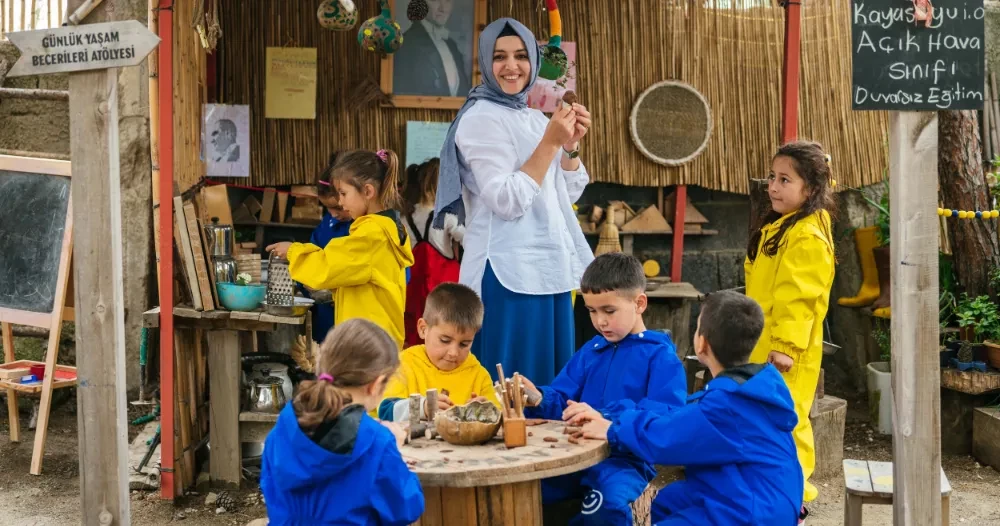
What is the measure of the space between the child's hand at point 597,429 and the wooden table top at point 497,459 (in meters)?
0.02

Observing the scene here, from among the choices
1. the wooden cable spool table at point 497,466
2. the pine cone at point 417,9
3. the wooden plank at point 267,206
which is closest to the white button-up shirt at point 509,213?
the wooden cable spool table at point 497,466

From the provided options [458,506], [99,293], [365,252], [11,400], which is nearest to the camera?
[458,506]

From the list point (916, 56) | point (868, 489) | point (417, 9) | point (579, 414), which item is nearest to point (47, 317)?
point (417, 9)

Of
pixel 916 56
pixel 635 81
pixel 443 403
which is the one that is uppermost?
pixel 635 81

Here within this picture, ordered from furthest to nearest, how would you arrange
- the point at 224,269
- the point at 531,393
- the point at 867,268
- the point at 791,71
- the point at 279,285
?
1. the point at 867,268
2. the point at 224,269
3. the point at 279,285
4. the point at 791,71
5. the point at 531,393

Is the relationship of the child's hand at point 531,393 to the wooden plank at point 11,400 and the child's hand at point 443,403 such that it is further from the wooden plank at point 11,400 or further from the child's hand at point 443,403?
the wooden plank at point 11,400

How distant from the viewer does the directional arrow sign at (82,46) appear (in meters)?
3.82

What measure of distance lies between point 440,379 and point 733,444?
110 cm

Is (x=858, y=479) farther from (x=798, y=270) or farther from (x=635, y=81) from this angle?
(x=635, y=81)

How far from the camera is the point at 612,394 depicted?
3785mm

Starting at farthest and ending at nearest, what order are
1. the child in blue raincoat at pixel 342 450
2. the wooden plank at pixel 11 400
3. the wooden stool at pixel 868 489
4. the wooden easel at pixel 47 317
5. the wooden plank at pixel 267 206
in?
the wooden plank at pixel 267 206, the wooden plank at pixel 11 400, the wooden easel at pixel 47 317, the wooden stool at pixel 868 489, the child in blue raincoat at pixel 342 450

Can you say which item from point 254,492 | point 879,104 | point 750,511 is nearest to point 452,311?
point 750,511

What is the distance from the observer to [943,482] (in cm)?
401

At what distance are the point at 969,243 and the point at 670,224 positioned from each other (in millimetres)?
1998
